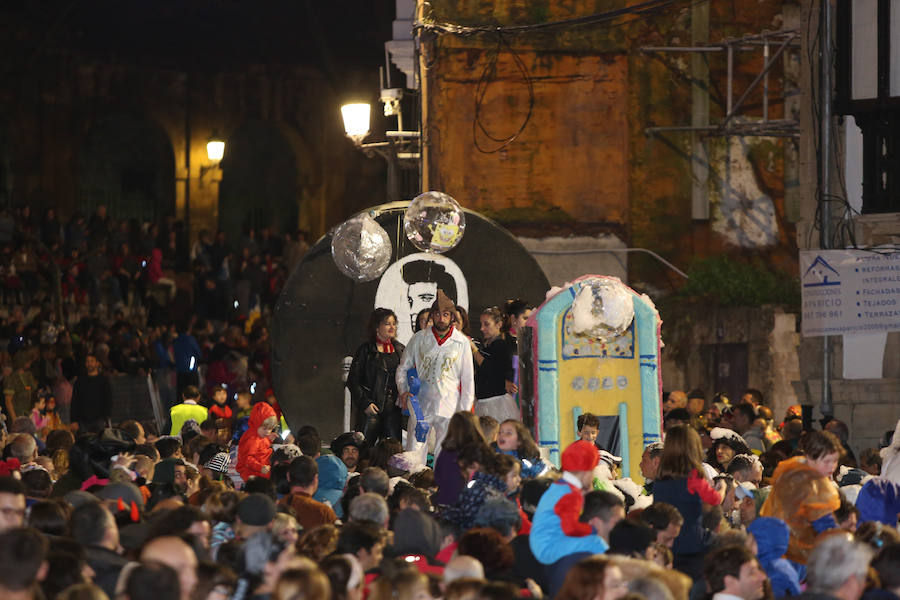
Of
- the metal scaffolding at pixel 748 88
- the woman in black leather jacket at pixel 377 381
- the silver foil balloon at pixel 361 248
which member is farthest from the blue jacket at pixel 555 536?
the metal scaffolding at pixel 748 88

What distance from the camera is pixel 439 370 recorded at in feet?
49.2

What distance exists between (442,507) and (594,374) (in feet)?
15.0

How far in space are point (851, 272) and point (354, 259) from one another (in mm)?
5444

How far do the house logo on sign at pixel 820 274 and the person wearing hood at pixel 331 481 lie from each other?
301 inches

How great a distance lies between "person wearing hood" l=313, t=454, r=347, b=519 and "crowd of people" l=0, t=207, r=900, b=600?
2cm

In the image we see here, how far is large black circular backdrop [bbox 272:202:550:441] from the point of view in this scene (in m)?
18.9

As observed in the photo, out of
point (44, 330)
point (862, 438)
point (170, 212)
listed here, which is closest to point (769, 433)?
point (862, 438)

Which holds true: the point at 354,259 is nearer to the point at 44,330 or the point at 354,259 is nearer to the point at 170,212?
the point at 44,330

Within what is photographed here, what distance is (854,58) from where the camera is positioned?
18891mm

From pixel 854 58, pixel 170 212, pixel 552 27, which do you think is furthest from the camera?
pixel 170 212

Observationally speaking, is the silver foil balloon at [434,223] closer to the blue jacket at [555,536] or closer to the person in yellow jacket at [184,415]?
the person in yellow jacket at [184,415]

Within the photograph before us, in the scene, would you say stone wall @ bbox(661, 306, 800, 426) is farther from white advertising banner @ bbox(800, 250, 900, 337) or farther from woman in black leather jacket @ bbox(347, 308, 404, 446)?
woman in black leather jacket @ bbox(347, 308, 404, 446)

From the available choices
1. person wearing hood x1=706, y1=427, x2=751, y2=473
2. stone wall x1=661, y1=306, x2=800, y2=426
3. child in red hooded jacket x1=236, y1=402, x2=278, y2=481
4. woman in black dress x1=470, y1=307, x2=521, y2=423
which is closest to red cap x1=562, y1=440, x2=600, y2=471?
person wearing hood x1=706, y1=427, x2=751, y2=473

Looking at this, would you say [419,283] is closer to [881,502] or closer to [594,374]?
[594,374]
